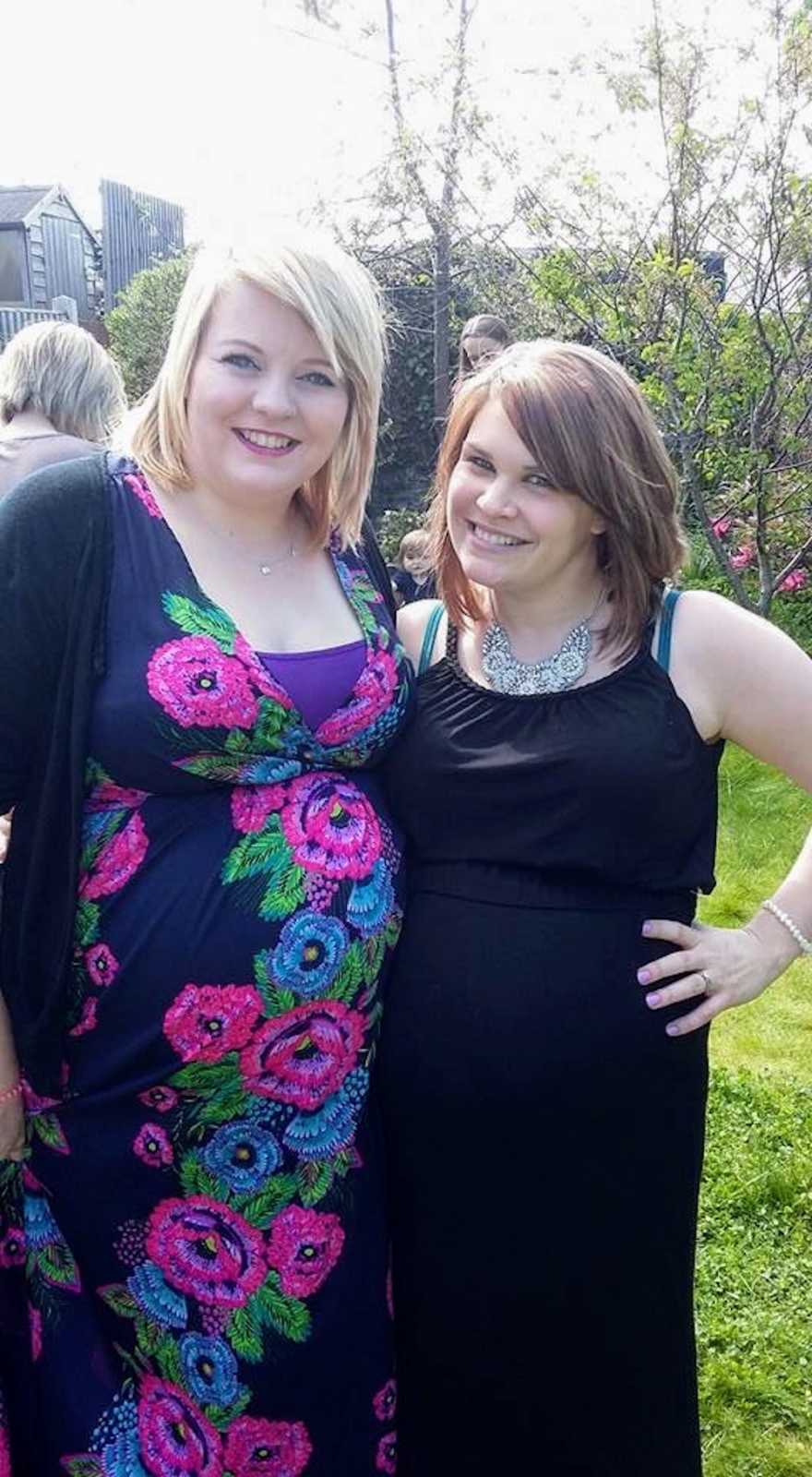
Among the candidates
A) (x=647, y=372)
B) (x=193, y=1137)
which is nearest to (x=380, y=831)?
(x=193, y=1137)

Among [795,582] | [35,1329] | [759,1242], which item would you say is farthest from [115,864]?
[795,582]

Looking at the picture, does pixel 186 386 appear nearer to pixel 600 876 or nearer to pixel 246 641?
pixel 246 641

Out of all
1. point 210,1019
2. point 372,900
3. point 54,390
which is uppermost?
point 54,390

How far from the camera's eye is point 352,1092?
1.90 metres

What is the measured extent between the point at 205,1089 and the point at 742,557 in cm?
589

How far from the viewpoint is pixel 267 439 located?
6.15 feet

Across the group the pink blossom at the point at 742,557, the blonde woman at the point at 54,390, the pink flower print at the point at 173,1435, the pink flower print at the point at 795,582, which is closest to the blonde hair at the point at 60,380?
the blonde woman at the point at 54,390

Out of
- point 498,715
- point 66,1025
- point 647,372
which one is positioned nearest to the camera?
point 66,1025

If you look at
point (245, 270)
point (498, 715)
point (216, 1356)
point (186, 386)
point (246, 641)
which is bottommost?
point (216, 1356)

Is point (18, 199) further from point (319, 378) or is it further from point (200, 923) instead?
point (200, 923)

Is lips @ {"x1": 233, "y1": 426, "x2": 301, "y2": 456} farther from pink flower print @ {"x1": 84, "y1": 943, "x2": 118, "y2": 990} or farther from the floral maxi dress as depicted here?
pink flower print @ {"x1": 84, "y1": 943, "x2": 118, "y2": 990}

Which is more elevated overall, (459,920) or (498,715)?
(498,715)

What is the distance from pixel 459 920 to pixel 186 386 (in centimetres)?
89

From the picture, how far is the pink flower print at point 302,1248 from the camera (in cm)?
185
